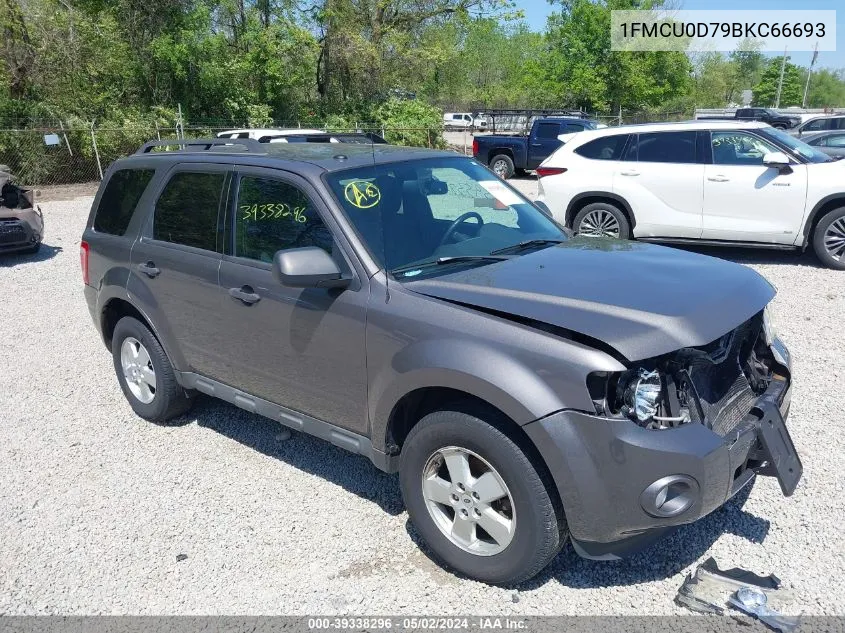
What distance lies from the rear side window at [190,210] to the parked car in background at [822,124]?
18825mm

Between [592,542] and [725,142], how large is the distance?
25.0ft

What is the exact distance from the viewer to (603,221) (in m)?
9.72

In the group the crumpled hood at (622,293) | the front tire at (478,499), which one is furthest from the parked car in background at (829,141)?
the front tire at (478,499)

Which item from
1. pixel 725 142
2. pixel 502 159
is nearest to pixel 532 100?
pixel 502 159

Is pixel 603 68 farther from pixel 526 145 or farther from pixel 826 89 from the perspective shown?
pixel 826 89

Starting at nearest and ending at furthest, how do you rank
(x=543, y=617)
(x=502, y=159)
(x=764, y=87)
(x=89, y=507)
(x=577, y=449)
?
(x=577, y=449) → (x=543, y=617) → (x=89, y=507) → (x=502, y=159) → (x=764, y=87)

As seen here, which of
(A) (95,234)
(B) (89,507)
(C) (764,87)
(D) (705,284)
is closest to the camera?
(D) (705,284)

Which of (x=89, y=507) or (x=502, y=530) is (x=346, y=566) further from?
(x=89, y=507)

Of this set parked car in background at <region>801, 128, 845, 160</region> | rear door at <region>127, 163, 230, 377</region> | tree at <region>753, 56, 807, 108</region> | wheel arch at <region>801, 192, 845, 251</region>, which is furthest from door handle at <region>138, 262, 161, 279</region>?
tree at <region>753, 56, 807, 108</region>

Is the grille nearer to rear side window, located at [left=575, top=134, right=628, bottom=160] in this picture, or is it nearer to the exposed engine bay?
the exposed engine bay

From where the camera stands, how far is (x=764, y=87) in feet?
250

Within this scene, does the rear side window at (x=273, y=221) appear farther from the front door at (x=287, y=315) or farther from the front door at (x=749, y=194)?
the front door at (x=749, y=194)

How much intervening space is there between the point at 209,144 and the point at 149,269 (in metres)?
0.91

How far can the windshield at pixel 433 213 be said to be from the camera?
141 inches
